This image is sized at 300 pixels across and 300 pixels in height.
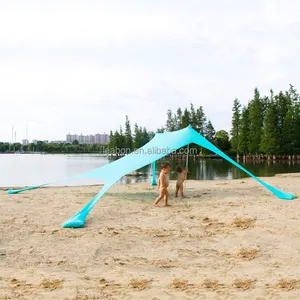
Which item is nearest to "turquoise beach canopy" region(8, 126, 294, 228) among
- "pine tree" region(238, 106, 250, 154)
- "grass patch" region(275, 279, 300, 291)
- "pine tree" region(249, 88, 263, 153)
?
"grass patch" region(275, 279, 300, 291)

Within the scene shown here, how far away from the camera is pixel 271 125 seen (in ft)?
155

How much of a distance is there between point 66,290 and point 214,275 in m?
1.68

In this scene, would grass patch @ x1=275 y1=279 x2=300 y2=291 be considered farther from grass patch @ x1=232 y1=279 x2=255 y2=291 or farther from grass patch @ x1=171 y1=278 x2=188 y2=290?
grass patch @ x1=171 y1=278 x2=188 y2=290

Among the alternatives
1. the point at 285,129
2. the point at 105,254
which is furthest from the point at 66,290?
the point at 285,129

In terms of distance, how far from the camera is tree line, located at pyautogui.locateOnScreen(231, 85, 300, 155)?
47781mm

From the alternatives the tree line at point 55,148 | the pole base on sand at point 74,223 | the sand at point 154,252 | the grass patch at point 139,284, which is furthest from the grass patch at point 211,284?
the tree line at point 55,148

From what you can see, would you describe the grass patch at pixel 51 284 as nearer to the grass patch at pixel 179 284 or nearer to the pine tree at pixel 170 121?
the grass patch at pixel 179 284

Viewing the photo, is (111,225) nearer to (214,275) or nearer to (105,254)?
(105,254)

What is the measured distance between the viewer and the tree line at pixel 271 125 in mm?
47781

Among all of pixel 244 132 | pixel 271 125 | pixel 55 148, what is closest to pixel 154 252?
pixel 271 125

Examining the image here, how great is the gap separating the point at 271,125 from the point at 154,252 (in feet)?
151

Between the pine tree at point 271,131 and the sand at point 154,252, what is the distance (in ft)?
136

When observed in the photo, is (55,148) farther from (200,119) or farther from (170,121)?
(200,119)

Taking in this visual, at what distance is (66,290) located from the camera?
356 cm
